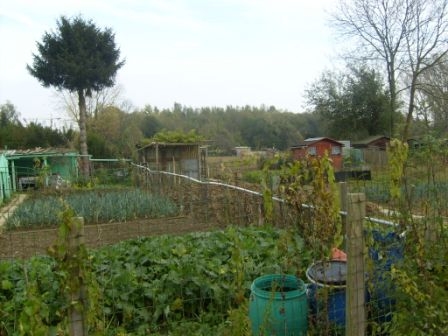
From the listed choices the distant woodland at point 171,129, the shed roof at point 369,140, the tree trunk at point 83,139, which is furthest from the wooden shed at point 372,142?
the tree trunk at point 83,139

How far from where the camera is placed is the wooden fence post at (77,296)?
5.99 ft

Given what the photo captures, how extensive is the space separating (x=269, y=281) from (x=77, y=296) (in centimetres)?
141

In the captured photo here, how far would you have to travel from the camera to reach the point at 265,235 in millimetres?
4828

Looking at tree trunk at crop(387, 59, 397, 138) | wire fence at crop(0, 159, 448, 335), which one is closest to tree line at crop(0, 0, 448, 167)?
tree trunk at crop(387, 59, 397, 138)

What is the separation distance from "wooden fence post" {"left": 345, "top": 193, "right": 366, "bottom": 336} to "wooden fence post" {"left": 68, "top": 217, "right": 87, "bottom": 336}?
141cm

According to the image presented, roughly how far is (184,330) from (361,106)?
25542 millimetres

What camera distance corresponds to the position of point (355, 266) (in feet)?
7.57

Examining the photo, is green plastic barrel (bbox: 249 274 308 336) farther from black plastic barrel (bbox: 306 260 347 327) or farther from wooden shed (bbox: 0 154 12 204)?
wooden shed (bbox: 0 154 12 204)

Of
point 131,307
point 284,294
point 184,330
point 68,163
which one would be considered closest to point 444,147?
point 284,294

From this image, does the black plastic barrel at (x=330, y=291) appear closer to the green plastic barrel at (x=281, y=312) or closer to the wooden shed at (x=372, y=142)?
the green plastic barrel at (x=281, y=312)

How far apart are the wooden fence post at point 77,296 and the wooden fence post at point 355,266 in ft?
4.62

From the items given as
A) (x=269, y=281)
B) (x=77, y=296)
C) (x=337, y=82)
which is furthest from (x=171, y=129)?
(x=77, y=296)

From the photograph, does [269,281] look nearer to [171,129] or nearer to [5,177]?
[5,177]

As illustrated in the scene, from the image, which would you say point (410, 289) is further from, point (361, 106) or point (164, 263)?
point (361, 106)
